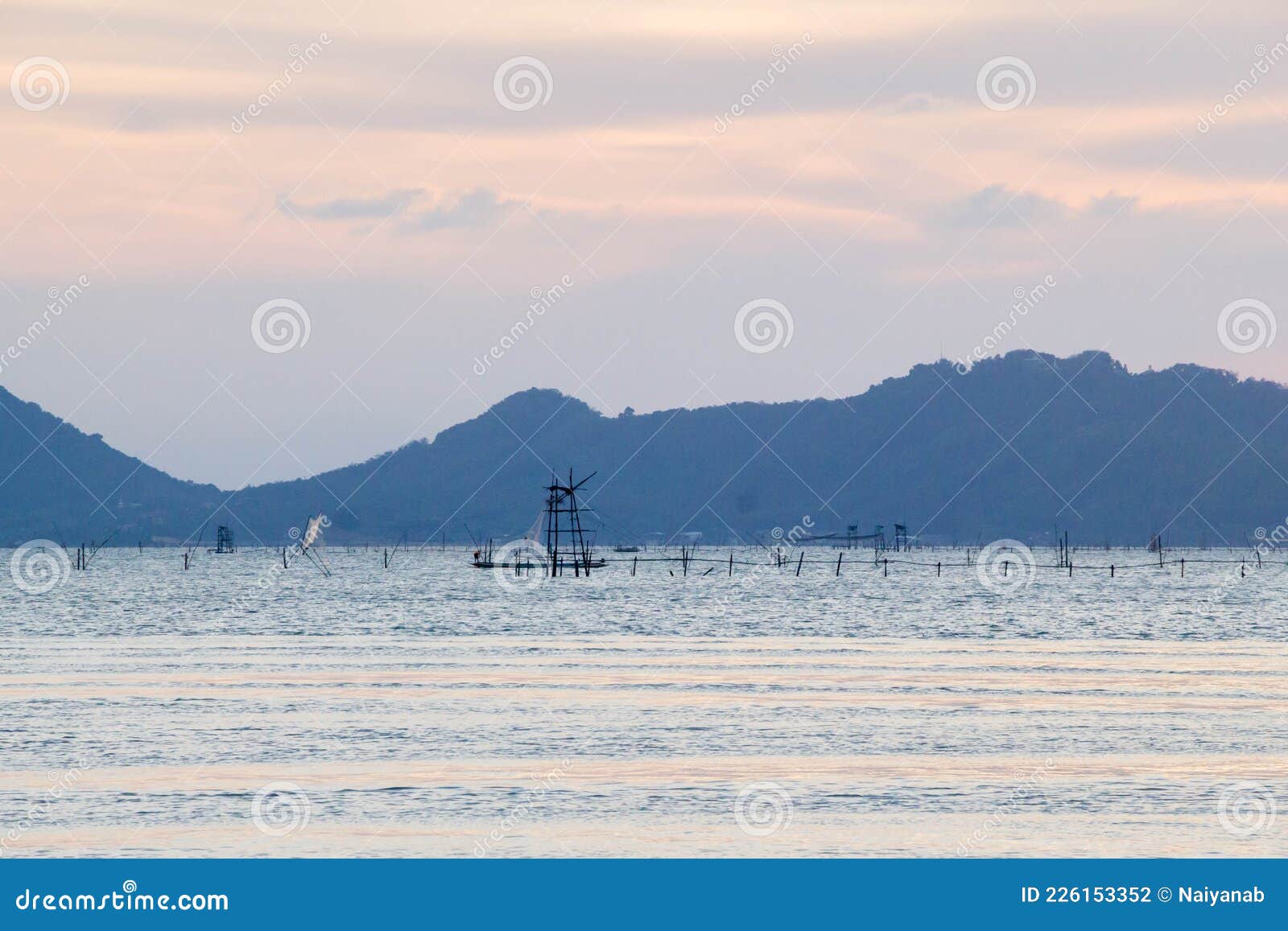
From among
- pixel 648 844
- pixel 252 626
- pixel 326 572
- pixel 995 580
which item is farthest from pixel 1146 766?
pixel 326 572

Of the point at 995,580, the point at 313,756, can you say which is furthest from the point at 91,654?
the point at 995,580

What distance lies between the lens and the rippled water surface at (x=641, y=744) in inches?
861

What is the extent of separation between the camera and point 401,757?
28719 millimetres

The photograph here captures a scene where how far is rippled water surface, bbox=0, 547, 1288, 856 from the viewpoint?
71.8 feet

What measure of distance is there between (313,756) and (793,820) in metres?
10.3

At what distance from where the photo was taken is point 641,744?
1190 inches

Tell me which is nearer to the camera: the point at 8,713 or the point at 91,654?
the point at 8,713

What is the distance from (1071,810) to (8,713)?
2362cm
